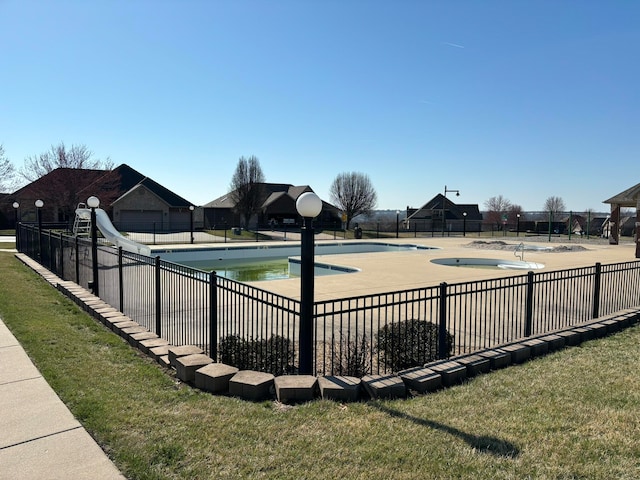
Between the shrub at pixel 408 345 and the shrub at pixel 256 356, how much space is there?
4.01 feet

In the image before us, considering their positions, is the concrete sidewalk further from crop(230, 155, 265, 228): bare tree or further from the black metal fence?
crop(230, 155, 265, 228): bare tree

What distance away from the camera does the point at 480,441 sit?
3309mm

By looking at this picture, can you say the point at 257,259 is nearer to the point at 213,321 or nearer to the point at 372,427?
the point at 213,321

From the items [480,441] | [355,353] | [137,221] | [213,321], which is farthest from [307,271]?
[137,221]

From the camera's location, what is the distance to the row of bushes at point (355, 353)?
5215mm

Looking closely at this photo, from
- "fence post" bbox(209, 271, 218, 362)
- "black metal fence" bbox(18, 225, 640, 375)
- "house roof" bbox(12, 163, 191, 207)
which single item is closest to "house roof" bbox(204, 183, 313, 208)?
"house roof" bbox(12, 163, 191, 207)

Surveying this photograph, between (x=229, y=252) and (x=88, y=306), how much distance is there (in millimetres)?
17764

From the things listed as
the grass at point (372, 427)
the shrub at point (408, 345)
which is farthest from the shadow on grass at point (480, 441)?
the shrub at point (408, 345)

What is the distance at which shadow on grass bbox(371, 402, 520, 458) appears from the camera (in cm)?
→ 316

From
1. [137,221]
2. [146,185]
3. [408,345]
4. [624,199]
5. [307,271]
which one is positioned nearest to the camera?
[307,271]

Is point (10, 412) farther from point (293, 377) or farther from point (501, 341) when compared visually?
point (501, 341)

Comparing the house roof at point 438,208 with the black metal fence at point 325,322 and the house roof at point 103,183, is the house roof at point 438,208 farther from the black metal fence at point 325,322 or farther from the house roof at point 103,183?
the black metal fence at point 325,322

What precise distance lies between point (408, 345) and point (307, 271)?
6.43 feet

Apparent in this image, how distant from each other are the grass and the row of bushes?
0.84m
